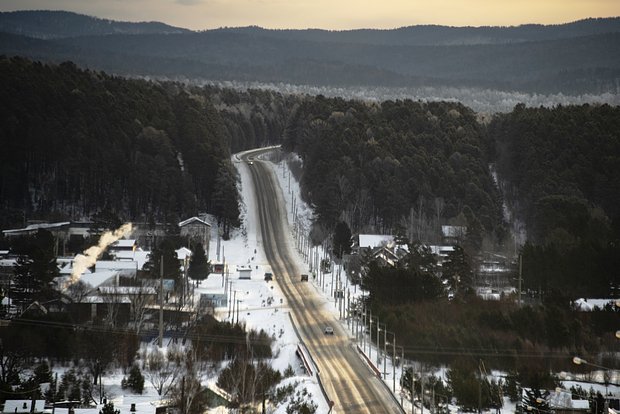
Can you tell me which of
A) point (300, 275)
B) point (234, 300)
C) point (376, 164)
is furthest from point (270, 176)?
point (234, 300)

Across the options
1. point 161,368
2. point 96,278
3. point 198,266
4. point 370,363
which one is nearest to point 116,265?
point 96,278

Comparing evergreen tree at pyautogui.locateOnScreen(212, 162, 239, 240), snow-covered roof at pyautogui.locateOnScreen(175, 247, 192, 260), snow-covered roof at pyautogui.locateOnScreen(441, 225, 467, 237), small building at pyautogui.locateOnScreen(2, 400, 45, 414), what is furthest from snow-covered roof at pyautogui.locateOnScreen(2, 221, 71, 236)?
small building at pyautogui.locateOnScreen(2, 400, 45, 414)

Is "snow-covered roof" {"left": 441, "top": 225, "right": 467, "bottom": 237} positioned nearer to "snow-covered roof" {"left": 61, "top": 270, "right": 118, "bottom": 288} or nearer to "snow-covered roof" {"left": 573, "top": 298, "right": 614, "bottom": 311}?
"snow-covered roof" {"left": 573, "top": 298, "right": 614, "bottom": 311}

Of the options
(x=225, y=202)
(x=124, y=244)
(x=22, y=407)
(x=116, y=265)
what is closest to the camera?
(x=22, y=407)

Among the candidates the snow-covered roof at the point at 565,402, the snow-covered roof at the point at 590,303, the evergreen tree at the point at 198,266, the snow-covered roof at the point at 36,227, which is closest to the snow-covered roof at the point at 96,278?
the evergreen tree at the point at 198,266

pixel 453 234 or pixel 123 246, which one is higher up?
pixel 453 234

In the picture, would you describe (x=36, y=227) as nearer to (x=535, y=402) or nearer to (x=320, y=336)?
(x=320, y=336)

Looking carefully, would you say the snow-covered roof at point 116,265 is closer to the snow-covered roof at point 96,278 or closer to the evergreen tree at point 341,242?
the snow-covered roof at point 96,278
